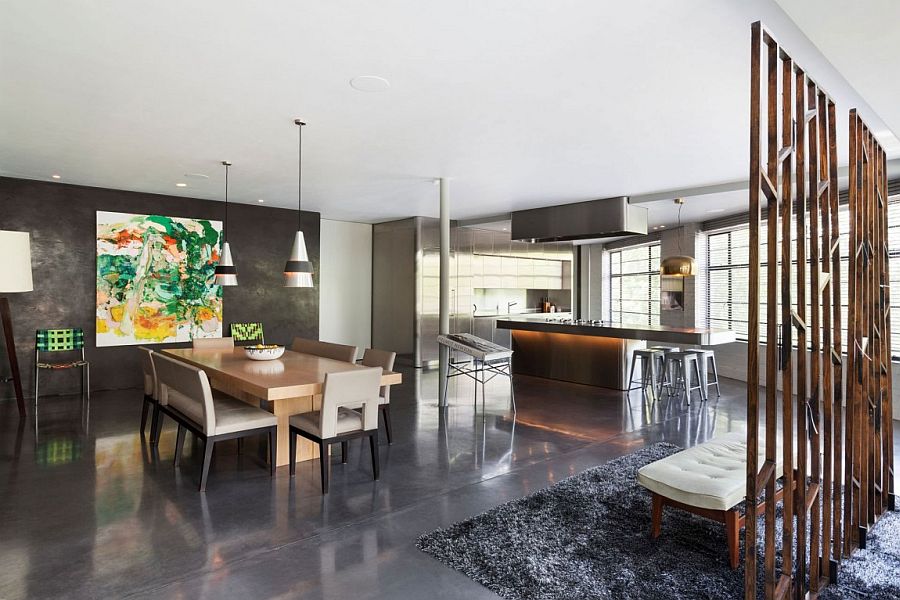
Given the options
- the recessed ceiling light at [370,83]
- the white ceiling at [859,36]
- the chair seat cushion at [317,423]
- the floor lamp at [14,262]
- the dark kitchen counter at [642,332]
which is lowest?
the chair seat cushion at [317,423]

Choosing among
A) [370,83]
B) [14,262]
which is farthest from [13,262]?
[370,83]

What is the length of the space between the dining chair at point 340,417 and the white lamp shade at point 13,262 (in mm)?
1813

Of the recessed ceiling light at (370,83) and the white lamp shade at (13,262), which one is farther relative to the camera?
the recessed ceiling light at (370,83)

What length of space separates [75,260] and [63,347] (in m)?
1.06

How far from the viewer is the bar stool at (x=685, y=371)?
6469mm

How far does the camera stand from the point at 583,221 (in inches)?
293

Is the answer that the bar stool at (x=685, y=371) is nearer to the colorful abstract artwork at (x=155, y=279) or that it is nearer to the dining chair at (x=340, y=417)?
the dining chair at (x=340, y=417)

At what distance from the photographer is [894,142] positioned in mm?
4730

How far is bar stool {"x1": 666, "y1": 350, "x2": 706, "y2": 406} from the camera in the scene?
6469 millimetres

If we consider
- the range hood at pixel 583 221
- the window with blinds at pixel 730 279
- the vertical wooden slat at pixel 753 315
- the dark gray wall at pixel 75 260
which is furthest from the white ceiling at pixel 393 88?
the window with blinds at pixel 730 279

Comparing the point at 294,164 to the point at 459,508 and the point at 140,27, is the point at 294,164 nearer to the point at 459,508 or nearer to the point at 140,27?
the point at 140,27

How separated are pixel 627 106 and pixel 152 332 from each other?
6.42 metres

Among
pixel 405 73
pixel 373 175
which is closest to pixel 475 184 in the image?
pixel 373 175

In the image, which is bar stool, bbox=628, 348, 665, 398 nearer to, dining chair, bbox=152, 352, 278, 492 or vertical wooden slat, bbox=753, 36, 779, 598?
dining chair, bbox=152, 352, 278, 492
